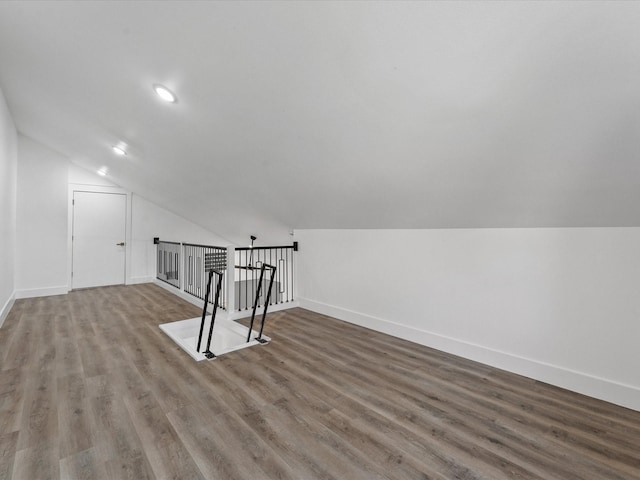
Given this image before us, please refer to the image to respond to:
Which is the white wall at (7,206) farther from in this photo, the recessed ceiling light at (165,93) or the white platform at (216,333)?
the recessed ceiling light at (165,93)

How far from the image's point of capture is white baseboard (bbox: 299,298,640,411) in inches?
90.4

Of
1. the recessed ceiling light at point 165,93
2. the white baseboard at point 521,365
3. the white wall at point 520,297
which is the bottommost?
the white baseboard at point 521,365

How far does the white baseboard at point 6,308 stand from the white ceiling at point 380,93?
2.87 metres

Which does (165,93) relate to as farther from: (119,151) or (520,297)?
(520,297)

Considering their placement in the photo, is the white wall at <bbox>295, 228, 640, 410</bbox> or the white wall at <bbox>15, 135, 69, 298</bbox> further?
the white wall at <bbox>15, 135, 69, 298</bbox>

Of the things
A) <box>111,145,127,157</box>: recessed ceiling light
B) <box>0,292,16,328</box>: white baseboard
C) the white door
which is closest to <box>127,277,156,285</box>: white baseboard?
the white door

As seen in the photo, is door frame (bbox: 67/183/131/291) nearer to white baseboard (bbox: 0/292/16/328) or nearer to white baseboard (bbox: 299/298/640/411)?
white baseboard (bbox: 0/292/16/328)

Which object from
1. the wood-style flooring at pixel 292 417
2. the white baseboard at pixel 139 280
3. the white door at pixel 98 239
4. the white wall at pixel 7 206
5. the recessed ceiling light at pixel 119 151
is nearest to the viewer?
the wood-style flooring at pixel 292 417

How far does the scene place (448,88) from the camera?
173 cm

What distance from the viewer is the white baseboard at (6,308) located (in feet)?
13.5

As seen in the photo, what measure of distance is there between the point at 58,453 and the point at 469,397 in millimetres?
2688

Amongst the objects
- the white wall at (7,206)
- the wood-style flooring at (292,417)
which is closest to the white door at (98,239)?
the white wall at (7,206)

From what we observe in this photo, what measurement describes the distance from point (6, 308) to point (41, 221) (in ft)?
6.44

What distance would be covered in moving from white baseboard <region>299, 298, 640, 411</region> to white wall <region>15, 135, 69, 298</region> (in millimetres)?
5854
